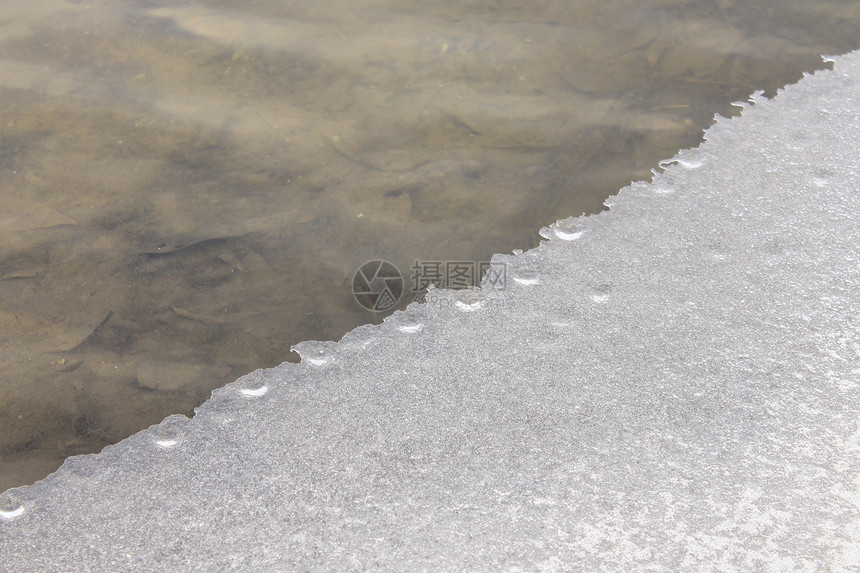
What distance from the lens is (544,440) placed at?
3.68 feet

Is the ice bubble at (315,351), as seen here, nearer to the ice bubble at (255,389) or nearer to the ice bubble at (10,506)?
the ice bubble at (255,389)

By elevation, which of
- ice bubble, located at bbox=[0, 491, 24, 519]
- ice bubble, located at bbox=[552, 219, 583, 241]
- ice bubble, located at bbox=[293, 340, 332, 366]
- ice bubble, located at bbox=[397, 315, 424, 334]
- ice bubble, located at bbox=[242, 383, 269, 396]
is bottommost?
ice bubble, located at bbox=[0, 491, 24, 519]

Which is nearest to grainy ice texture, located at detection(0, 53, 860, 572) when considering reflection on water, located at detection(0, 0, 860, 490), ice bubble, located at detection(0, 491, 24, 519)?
ice bubble, located at detection(0, 491, 24, 519)

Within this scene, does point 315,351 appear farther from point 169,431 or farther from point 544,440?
point 544,440

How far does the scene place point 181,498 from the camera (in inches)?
41.5

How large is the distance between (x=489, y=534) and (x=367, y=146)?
110 cm

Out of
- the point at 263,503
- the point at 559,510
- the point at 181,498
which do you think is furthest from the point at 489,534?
the point at 181,498

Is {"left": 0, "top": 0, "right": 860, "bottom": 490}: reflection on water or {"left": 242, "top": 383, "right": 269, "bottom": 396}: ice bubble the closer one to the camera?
{"left": 242, "top": 383, "right": 269, "bottom": 396}: ice bubble

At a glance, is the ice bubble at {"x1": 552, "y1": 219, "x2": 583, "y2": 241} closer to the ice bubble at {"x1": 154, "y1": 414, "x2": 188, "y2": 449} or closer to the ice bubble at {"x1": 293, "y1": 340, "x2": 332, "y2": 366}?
the ice bubble at {"x1": 293, "y1": 340, "x2": 332, "y2": 366}

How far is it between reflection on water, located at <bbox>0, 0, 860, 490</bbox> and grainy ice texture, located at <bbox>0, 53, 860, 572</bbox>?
118 mm

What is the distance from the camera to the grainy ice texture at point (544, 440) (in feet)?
3.26

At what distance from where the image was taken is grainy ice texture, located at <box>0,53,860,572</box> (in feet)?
3.26

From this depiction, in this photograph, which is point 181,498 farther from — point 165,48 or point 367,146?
point 165,48

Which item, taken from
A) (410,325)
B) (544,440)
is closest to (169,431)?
(410,325)
